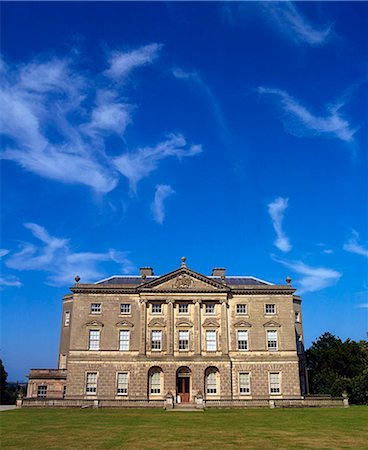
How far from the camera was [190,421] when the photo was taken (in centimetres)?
2700

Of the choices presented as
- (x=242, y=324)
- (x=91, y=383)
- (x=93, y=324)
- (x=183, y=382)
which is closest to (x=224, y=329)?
(x=242, y=324)

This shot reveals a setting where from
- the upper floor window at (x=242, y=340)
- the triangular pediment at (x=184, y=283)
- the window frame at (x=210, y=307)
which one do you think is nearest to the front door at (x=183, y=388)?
the upper floor window at (x=242, y=340)

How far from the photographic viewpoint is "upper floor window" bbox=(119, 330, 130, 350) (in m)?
45.2

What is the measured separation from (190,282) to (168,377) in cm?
943

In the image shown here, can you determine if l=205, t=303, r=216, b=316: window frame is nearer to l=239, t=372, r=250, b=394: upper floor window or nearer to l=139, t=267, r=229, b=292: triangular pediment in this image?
l=139, t=267, r=229, b=292: triangular pediment

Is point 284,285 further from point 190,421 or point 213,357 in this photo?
point 190,421

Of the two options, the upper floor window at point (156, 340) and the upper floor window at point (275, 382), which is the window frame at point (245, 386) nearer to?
the upper floor window at point (275, 382)

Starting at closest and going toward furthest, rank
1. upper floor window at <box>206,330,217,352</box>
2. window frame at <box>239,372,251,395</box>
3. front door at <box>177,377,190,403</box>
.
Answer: front door at <box>177,377,190,403</box> → window frame at <box>239,372,251,395</box> → upper floor window at <box>206,330,217,352</box>

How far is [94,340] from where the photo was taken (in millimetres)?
45406

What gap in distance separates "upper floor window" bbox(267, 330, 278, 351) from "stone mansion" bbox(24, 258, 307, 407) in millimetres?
97

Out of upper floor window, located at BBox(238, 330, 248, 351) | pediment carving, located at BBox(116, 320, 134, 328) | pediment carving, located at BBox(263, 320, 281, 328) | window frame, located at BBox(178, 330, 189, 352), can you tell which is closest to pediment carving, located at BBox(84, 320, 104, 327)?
pediment carving, located at BBox(116, 320, 134, 328)

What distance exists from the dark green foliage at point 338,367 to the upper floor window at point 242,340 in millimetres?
10353

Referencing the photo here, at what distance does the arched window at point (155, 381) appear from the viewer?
1737 inches

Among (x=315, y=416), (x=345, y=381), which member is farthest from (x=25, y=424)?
(x=345, y=381)
